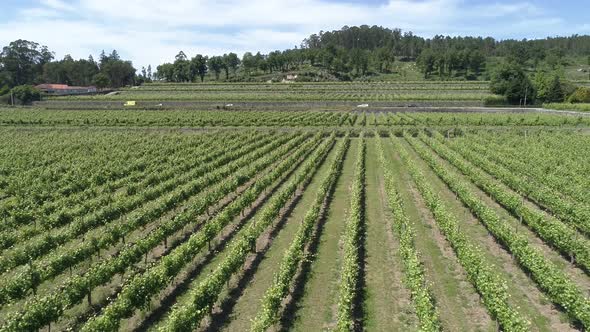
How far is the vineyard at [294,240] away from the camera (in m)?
17.9

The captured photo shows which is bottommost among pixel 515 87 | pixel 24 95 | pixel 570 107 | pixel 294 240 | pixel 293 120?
pixel 294 240

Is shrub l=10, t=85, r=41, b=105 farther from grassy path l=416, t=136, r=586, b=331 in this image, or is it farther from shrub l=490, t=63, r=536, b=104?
grassy path l=416, t=136, r=586, b=331

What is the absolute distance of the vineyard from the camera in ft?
58.7

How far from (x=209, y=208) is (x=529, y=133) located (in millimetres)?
53852

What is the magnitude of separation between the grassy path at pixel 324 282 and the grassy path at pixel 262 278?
6.25ft

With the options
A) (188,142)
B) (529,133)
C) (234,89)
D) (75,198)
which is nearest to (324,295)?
(75,198)

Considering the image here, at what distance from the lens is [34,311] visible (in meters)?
15.9

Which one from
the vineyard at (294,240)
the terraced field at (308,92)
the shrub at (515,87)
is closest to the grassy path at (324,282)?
the vineyard at (294,240)

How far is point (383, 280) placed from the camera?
2164 centimetres

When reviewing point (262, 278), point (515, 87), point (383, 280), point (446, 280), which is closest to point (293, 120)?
point (515, 87)

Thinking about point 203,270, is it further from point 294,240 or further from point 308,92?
point 308,92

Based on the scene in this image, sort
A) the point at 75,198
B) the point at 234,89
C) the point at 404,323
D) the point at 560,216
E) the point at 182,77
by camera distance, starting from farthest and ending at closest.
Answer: the point at 182,77 → the point at 234,89 → the point at 75,198 → the point at 560,216 → the point at 404,323

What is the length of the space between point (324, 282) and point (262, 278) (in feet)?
10.1

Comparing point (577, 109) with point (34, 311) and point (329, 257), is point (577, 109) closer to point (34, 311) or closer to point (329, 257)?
point (329, 257)
